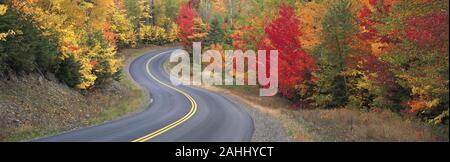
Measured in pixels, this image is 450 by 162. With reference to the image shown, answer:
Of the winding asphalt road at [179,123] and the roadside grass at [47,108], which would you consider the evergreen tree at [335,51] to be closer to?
the winding asphalt road at [179,123]

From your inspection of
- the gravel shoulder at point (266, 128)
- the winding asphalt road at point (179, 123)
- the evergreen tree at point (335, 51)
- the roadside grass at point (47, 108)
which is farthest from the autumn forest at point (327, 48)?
the winding asphalt road at point (179, 123)

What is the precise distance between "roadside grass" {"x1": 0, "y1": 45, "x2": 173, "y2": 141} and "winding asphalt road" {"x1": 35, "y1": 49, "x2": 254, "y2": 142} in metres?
1.44

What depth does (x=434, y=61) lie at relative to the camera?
15211 millimetres

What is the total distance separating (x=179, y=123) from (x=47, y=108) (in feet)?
23.2

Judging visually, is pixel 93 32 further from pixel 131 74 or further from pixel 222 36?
pixel 222 36

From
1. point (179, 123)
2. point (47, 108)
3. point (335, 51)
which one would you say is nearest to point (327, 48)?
point (335, 51)

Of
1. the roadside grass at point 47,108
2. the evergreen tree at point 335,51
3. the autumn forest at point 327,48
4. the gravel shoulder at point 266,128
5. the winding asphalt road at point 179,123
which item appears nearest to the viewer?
the autumn forest at point 327,48

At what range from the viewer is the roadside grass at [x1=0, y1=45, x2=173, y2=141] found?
1808 cm

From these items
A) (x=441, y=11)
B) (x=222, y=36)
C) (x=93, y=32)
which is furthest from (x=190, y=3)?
(x=441, y=11)

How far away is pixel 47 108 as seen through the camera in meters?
21.8

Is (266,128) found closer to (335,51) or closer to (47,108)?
(335,51)

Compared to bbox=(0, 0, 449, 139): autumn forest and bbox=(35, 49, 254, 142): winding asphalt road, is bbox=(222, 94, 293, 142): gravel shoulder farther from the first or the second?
bbox=(0, 0, 449, 139): autumn forest

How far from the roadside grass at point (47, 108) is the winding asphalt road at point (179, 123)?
4.73 feet

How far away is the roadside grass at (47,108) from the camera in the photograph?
1808cm
